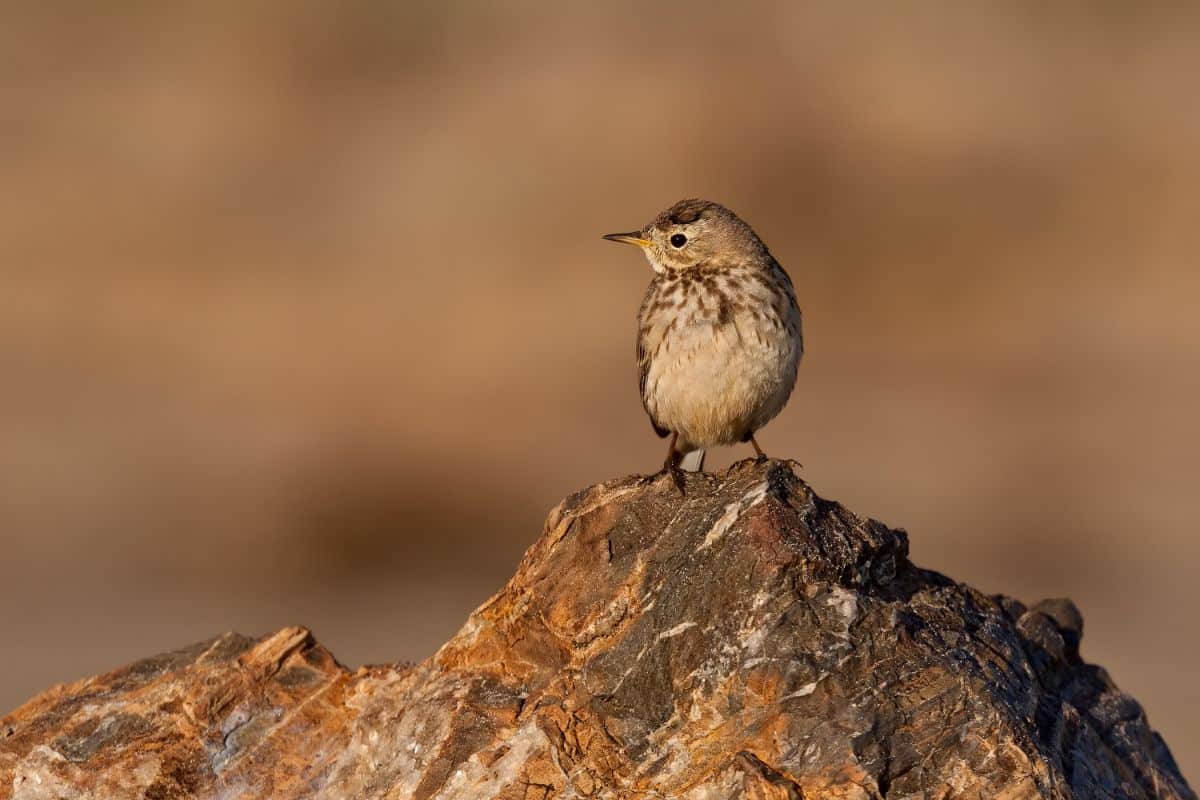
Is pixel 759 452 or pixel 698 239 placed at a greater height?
pixel 698 239

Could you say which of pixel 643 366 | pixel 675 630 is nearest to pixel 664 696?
pixel 675 630

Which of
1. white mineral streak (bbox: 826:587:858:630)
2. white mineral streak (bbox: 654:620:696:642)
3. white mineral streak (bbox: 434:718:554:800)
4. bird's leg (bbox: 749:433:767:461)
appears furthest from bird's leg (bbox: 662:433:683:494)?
white mineral streak (bbox: 434:718:554:800)

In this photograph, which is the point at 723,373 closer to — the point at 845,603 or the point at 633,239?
the point at 633,239

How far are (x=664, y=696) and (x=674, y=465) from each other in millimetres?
3162

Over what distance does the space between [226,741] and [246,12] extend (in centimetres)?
2295

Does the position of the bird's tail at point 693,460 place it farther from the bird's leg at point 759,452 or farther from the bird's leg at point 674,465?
the bird's leg at point 759,452

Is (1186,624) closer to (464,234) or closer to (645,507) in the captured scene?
(464,234)

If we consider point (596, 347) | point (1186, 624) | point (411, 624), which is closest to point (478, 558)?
point (411, 624)

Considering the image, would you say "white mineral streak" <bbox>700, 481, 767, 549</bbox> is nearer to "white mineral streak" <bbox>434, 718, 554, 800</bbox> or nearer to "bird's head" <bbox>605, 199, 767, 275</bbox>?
"white mineral streak" <bbox>434, 718, 554, 800</bbox>

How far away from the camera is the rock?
6559 mm

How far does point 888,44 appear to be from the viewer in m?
27.6

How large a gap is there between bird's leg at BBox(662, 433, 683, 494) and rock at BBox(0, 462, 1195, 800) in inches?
2.4

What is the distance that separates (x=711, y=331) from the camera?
9.41 meters

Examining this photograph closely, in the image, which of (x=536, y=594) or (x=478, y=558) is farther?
(x=478, y=558)
